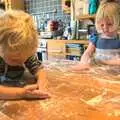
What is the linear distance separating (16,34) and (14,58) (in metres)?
0.13

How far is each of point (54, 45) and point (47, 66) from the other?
61.3 inches

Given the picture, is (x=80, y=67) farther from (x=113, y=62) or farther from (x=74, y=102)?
(x=74, y=102)

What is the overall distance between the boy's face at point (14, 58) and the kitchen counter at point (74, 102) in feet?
0.53

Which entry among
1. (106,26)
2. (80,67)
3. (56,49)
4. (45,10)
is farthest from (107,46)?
(45,10)

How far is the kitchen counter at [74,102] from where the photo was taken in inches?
25.5

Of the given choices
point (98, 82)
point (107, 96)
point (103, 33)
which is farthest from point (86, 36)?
point (107, 96)

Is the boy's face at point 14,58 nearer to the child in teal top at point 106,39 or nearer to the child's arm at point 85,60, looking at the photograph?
the child's arm at point 85,60

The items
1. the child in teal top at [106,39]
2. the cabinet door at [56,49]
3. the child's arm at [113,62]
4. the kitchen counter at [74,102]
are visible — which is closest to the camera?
the kitchen counter at [74,102]

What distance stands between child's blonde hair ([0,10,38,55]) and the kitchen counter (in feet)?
0.64

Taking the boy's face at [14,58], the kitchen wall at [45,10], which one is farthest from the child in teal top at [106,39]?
the kitchen wall at [45,10]

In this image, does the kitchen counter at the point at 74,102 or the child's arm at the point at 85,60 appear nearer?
the kitchen counter at the point at 74,102

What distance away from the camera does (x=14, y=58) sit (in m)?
0.94

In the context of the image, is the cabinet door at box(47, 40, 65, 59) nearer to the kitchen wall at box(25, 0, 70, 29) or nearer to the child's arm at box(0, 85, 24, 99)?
the kitchen wall at box(25, 0, 70, 29)

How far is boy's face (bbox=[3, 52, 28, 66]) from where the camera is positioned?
2.93ft
